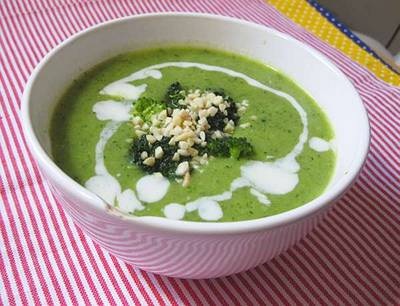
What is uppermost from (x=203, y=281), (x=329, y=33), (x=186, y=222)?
(x=186, y=222)

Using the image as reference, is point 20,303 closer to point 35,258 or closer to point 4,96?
point 35,258

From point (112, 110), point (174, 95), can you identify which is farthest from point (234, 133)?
point (112, 110)

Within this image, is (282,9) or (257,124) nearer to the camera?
(257,124)

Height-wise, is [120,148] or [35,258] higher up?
[120,148]

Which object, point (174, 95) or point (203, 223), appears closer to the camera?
point (203, 223)

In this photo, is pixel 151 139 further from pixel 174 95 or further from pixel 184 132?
pixel 174 95

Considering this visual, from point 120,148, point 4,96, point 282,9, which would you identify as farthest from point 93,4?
point 120,148

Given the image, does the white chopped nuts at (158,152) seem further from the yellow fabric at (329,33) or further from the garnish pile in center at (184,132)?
the yellow fabric at (329,33)
